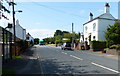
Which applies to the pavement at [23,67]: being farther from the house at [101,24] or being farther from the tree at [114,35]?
the house at [101,24]

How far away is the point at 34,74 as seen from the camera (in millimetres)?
8695

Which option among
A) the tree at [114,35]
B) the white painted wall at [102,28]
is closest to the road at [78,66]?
the tree at [114,35]

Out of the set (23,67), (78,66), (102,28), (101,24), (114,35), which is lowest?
(78,66)

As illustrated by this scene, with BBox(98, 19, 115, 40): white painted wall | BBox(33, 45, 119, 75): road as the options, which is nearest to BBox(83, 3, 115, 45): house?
BBox(98, 19, 115, 40): white painted wall

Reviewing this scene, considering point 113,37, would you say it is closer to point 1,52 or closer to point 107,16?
point 107,16

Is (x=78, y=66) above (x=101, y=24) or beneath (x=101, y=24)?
beneath

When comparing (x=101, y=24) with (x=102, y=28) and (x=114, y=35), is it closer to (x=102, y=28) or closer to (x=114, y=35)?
(x=102, y=28)

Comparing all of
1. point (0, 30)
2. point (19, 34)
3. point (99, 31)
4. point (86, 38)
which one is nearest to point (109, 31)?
point (99, 31)

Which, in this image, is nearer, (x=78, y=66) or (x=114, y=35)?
(x=78, y=66)

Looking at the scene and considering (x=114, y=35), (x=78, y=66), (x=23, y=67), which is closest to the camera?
(x=23, y=67)

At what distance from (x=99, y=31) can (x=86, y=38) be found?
8133mm

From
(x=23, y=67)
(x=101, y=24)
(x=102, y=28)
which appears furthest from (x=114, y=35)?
(x=23, y=67)

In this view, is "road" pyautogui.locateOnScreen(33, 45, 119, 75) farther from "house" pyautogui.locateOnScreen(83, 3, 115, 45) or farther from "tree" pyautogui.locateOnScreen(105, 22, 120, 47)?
"house" pyautogui.locateOnScreen(83, 3, 115, 45)

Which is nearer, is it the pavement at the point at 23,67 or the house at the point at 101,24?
the pavement at the point at 23,67
